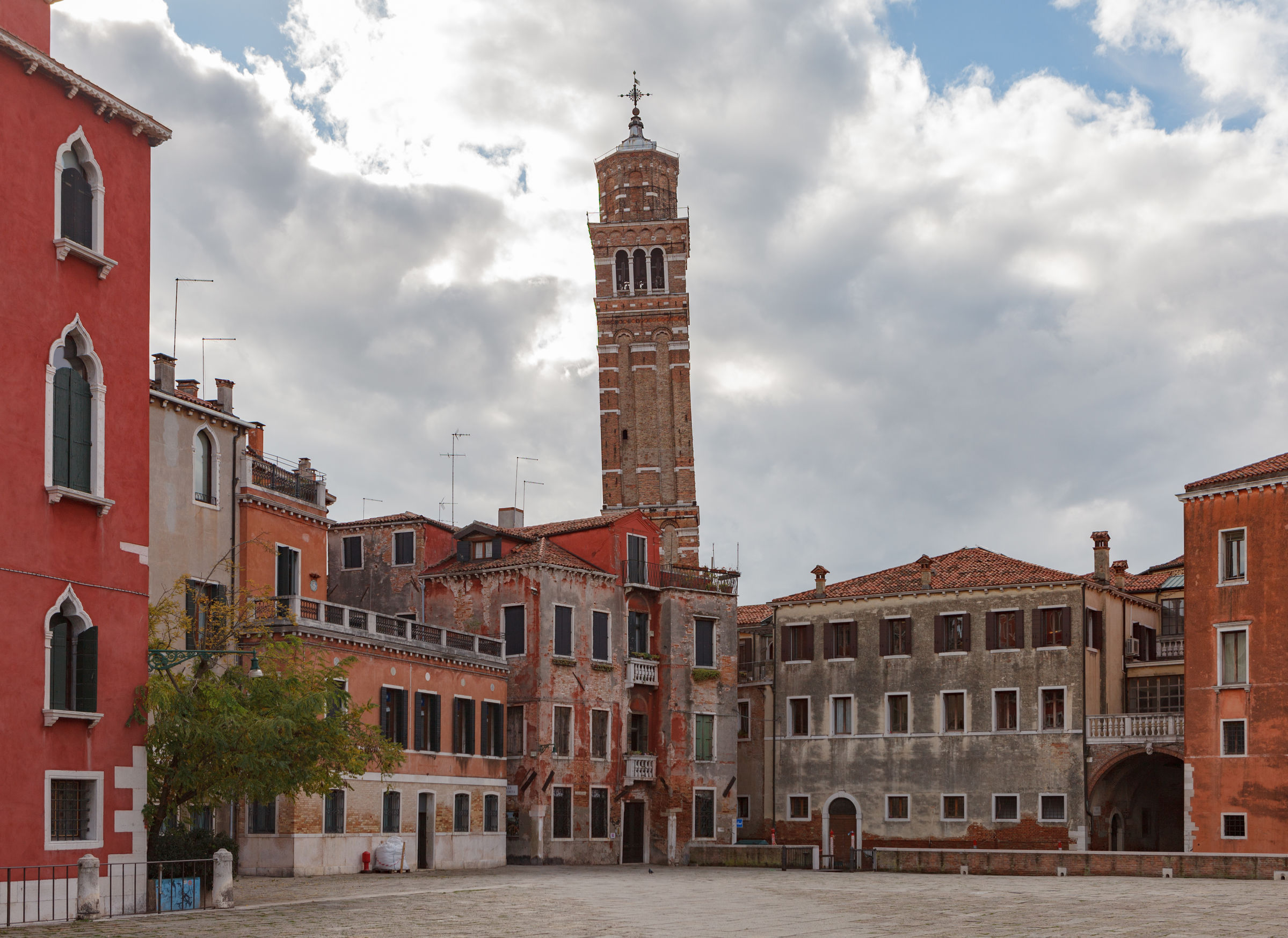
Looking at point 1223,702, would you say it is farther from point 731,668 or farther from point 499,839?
point 499,839

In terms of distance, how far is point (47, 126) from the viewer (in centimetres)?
2544

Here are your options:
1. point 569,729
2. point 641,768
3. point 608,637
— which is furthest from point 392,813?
point 641,768

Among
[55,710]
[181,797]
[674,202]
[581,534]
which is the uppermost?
[674,202]

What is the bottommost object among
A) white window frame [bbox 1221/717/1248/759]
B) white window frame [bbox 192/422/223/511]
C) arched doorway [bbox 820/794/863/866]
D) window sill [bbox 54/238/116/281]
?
arched doorway [bbox 820/794/863/866]

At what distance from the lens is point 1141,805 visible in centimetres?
5516

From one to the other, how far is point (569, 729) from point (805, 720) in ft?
35.4

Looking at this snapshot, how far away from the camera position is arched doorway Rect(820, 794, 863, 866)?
188 ft

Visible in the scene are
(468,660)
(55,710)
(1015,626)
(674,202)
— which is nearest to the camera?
(55,710)

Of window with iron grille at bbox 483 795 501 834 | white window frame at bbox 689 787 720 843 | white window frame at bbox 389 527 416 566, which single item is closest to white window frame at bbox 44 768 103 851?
window with iron grille at bbox 483 795 501 834

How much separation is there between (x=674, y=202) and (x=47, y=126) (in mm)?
67462

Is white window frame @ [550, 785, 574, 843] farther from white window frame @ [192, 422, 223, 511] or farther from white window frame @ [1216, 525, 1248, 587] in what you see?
white window frame @ [1216, 525, 1248, 587]

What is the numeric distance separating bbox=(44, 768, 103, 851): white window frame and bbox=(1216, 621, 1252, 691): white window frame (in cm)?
3501

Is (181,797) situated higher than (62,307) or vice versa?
(62,307)

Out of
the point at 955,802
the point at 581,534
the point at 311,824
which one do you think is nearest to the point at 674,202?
the point at 581,534
